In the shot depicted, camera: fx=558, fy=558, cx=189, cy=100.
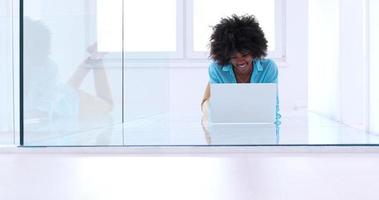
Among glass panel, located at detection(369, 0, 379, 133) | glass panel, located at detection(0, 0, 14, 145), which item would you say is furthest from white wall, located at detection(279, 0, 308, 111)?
glass panel, located at detection(0, 0, 14, 145)

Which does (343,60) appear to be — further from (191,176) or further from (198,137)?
(191,176)

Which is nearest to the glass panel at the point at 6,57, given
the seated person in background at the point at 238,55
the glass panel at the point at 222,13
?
the seated person in background at the point at 238,55

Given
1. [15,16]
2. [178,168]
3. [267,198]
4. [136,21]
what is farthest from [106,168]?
[136,21]

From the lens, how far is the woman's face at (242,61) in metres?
3.37

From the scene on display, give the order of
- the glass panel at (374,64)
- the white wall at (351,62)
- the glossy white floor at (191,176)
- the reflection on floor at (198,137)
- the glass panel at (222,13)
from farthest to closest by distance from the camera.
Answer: the glass panel at (222,13) < the white wall at (351,62) < the glass panel at (374,64) < the reflection on floor at (198,137) < the glossy white floor at (191,176)

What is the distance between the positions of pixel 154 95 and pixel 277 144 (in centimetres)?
270

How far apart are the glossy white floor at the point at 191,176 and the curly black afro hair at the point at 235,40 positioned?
2107 mm

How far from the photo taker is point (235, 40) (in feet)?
11.1

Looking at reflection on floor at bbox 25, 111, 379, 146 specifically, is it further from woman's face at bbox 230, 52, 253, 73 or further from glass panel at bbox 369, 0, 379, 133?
woman's face at bbox 230, 52, 253, 73

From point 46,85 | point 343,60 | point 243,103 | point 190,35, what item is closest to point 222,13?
point 190,35

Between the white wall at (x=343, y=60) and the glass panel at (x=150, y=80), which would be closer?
the glass panel at (x=150, y=80)

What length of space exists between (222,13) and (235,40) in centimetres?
310

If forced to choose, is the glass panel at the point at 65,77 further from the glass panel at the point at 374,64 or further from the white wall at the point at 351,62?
the white wall at the point at 351,62

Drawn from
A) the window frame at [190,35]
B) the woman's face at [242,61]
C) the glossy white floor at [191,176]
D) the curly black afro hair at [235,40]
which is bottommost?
the glossy white floor at [191,176]
